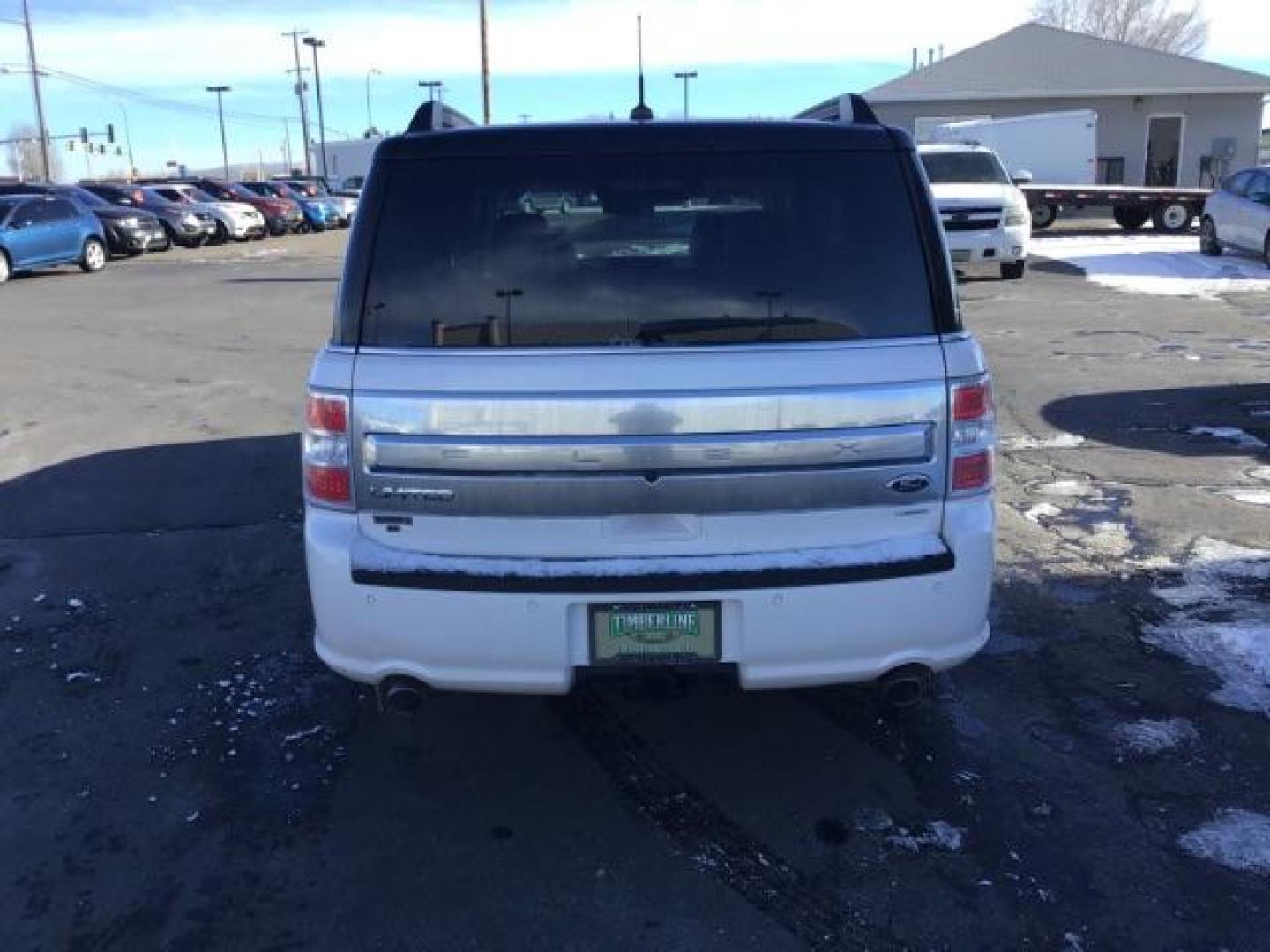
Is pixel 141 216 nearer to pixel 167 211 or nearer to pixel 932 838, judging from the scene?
pixel 167 211

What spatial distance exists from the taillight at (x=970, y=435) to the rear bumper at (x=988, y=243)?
14791 millimetres

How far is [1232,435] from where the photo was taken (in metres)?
7.90

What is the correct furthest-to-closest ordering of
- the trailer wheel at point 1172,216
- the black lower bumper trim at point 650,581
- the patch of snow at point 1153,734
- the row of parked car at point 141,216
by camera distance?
the trailer wheel at point 1172,216
the row of parked car at point 141,216
the patch of snow at point 1153,734
the black lower bumper trim at point 650,581

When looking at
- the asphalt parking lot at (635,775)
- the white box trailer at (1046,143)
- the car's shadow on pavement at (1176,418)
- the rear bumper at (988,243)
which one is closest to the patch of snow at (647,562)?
the asphalt parking lot at (635,775)

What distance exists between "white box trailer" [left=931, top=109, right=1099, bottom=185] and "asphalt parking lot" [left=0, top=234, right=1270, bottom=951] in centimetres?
2574

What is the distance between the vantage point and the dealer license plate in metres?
3.18

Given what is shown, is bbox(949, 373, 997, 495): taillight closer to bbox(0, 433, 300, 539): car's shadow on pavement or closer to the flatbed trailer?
bbox(0, 433, 300, 539): car's shadow on pavement

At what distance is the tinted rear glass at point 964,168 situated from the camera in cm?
1838

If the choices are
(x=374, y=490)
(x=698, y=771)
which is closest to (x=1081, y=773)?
(x=698, y=771)

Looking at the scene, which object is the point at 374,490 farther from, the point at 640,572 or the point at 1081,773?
the point at 1081,773

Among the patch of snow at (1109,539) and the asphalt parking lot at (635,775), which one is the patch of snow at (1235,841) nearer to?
the asphalt parking lot at (635,775)

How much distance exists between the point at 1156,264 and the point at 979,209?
537 centimetres

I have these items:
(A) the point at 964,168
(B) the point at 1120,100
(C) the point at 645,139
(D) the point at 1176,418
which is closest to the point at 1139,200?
(B) the point at 1120,100

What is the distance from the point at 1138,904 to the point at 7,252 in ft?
75.2
